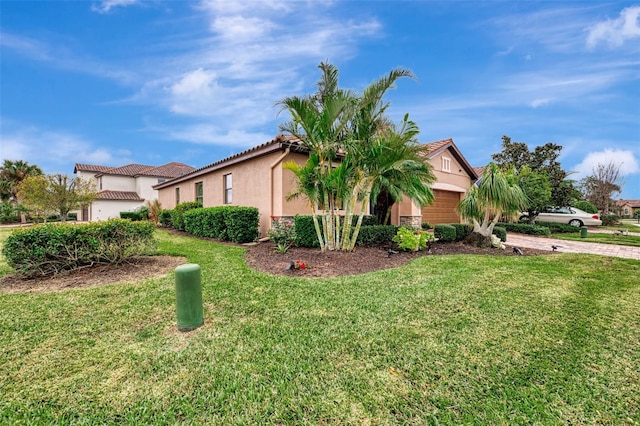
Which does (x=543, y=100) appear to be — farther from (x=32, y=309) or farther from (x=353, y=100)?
(x=32, y=309)

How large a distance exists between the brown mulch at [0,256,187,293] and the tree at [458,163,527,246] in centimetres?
1008

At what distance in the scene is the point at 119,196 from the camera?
30672 mm

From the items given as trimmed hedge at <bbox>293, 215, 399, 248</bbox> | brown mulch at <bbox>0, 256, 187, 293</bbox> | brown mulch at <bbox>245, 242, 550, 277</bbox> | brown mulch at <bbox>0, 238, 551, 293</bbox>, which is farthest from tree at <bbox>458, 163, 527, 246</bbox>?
brown mulch at <bbox>0, 256, 187, 293</bbox>

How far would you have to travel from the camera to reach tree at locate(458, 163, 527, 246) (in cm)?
984

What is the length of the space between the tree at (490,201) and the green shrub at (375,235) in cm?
305

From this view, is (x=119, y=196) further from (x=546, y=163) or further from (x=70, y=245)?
(x=546, y=163)

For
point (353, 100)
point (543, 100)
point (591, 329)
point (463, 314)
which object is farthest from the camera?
point (543, 100)

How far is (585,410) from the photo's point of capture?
2.35 meters

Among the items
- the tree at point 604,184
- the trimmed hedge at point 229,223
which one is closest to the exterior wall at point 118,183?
the trimmed hedge at point 229,223

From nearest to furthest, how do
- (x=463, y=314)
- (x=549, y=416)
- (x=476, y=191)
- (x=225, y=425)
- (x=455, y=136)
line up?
(x=225, y=425), (x=549, y=416), (x=463, y=314), (x=476, y=191), (x=455, y=136)

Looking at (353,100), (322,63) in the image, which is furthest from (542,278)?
(322,63)

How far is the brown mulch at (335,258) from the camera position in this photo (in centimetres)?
661

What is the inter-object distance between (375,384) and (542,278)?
17.9 ft

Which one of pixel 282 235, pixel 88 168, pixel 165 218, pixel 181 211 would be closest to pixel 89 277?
pixel 282 235
